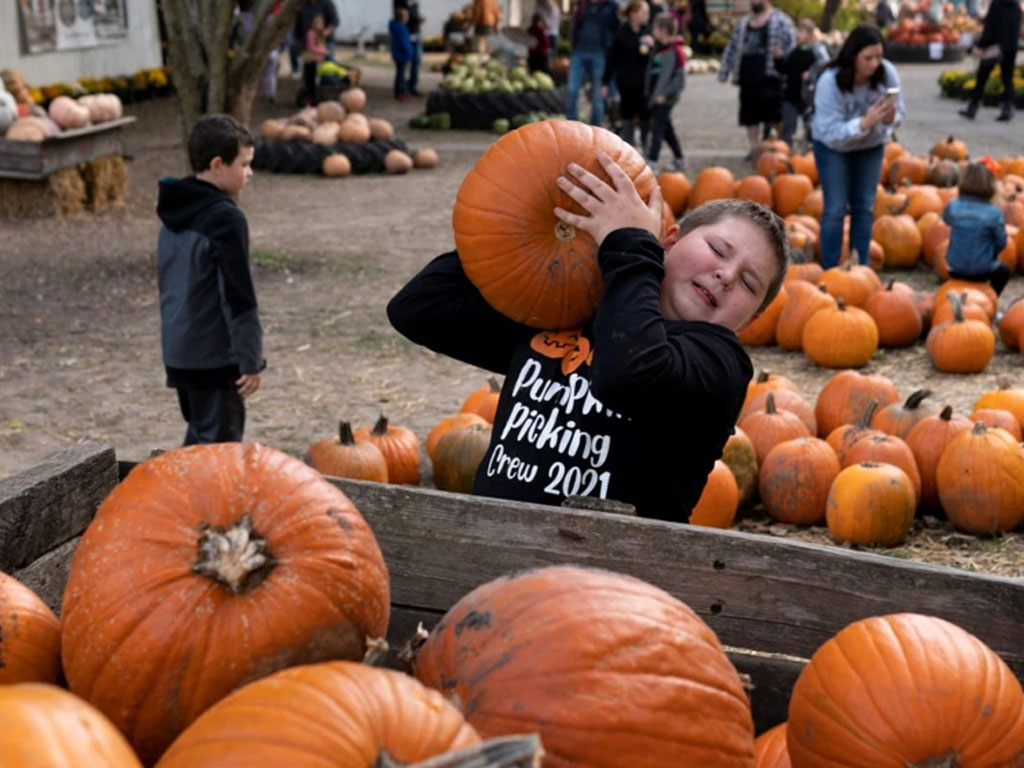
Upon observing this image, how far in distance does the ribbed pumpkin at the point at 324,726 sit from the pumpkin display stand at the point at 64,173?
11.5 metres

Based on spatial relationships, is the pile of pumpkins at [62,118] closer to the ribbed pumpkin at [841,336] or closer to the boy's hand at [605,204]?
the ribbed pumpkin at [841,336]

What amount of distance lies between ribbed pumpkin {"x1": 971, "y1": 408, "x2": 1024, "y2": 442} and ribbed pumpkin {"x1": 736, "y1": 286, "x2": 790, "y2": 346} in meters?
2.45

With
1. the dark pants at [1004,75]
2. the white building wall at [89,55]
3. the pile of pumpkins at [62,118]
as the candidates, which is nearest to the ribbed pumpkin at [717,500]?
the pile of pumpkins at [62,118]

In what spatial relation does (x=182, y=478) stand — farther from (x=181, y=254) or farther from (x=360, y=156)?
(x=360, y=156)

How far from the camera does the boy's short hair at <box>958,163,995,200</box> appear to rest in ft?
28.4

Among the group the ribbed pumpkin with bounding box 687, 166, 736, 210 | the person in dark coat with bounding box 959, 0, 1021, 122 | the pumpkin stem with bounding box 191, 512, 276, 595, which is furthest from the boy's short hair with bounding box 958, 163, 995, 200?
the person in dark coat with bounding box 959, 0, 1021, 122

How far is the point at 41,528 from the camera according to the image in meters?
2.36

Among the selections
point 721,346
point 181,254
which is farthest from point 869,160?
point 721,346

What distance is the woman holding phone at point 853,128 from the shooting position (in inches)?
350

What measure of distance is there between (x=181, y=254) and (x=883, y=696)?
4.07 m

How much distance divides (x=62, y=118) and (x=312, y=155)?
13.6 ft

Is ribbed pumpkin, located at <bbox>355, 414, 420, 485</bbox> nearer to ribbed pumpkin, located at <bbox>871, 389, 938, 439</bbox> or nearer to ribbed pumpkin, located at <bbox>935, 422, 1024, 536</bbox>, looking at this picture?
ribbed pumpkin, located at <bbox>871, 389, 938, 439</bbox>

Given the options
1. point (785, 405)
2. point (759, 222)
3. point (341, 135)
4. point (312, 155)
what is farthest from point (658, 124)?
point (759, 222)

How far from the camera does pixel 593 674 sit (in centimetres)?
153
